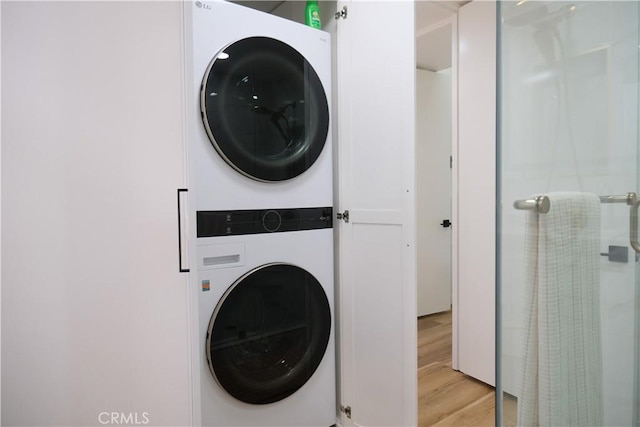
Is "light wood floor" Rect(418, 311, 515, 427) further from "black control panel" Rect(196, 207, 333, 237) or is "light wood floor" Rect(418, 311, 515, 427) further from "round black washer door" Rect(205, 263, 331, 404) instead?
"black control panel" Rect(196, 207, 333, 237)

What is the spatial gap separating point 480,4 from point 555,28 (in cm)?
171

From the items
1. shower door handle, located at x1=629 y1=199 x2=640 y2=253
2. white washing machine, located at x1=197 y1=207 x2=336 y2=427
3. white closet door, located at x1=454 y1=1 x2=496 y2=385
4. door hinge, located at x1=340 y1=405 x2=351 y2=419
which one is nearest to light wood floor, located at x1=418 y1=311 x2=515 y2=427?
white closet door, located at x1=454 y1=1 x2=496 y2=385

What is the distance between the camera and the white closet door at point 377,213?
5.02 ft

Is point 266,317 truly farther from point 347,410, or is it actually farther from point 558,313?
point 558,313

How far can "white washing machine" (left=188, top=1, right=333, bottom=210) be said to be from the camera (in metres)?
1.42

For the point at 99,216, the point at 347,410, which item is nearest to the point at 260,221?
the point at 99,216

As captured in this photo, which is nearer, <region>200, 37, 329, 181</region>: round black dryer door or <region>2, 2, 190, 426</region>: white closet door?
<region>2, 2, 190, 426</region>: white closet door

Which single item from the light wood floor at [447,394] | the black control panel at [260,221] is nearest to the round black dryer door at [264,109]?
the black control panel at [260,221]

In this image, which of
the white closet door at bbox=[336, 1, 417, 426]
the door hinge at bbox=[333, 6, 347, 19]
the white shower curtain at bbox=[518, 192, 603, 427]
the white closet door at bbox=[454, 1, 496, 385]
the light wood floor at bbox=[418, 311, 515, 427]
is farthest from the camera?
the white closet door at bbox=[454, 1, 496, 385]

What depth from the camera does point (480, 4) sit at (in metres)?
2.28

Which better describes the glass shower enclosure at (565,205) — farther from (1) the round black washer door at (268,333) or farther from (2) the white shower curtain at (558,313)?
(1) the round black washer door at (268,333)

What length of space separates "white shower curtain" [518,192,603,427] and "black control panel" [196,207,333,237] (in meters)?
1.01

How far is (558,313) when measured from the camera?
2.76ft

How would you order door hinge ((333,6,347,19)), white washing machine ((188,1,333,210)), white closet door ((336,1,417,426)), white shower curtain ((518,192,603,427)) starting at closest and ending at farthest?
1. white shower curtain ((518,192,603,427))
2. white washing machine ((188,1,333,210))
3. white closet door ((336,1,417,426))
4. door hinge ((333,6,347,19))
